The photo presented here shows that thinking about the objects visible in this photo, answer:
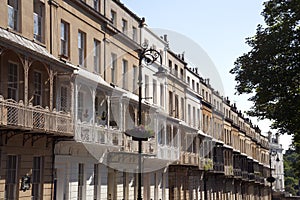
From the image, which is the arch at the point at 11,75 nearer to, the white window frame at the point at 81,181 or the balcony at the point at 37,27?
the balcony at the point at 37,27

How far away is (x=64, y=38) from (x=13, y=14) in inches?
168

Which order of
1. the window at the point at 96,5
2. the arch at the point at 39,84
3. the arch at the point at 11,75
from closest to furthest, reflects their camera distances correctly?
the arch at the point at 11,75 → the arch at the point at 39,84 → the window at the point at 96,5

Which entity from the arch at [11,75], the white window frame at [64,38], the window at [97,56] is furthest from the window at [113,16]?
the arch at [11,75]

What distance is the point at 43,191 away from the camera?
19609 mm

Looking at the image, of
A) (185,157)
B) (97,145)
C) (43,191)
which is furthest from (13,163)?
(185,157)

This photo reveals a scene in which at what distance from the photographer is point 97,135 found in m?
23.0

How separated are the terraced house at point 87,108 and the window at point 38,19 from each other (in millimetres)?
41

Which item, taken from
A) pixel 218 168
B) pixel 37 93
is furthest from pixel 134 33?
pixel 218 168

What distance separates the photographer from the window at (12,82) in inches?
707

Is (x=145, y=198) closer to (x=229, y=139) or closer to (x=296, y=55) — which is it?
(x=296, y=55)

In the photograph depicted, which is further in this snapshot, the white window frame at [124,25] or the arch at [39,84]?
the white window frame at [124,25]

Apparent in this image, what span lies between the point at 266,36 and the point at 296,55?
4.95 feet

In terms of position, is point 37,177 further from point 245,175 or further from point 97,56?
point 245,175

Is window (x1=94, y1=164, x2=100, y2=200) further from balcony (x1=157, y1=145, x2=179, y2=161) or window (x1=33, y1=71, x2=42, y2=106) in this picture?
balcony (x1=157, y1=145, x2=179, y2=161)
